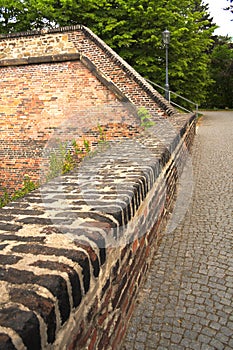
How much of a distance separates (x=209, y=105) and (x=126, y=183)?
3525 centimetres

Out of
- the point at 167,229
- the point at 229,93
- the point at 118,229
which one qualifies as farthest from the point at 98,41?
the point at 229,93

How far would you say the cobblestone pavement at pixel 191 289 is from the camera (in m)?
2.29

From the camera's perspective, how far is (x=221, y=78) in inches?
1276

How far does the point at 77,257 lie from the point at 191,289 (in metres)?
1.82

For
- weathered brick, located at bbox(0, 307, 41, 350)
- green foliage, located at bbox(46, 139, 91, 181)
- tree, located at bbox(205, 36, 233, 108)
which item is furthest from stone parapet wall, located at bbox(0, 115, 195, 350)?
tree, located at bbox(205, 36, 233, 108)

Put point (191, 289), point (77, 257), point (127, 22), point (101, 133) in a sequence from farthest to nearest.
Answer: point (127, 22) < point (101, 133) < point (191, 289) < point (77, 257)

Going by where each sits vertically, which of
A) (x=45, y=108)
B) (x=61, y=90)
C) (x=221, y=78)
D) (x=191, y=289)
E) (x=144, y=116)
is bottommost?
(x=191, y=289)

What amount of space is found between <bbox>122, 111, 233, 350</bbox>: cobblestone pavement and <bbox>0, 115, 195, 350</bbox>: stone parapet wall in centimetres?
17

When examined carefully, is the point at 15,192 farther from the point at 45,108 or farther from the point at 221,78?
the point at 221,78

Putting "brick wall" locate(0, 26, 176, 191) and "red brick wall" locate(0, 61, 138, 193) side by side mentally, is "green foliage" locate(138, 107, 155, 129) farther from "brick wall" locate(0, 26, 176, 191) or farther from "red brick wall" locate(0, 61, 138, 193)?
"red brick wall" locate(0, 61, 138, 193)

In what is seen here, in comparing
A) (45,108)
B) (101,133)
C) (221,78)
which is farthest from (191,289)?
(221,78)

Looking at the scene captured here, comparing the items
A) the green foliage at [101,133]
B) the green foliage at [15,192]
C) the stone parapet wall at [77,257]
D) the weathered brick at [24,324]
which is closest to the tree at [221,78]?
the green foliage at [101,133]

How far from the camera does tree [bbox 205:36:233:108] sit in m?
32.0

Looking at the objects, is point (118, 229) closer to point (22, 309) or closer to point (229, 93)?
point (22, 309)
